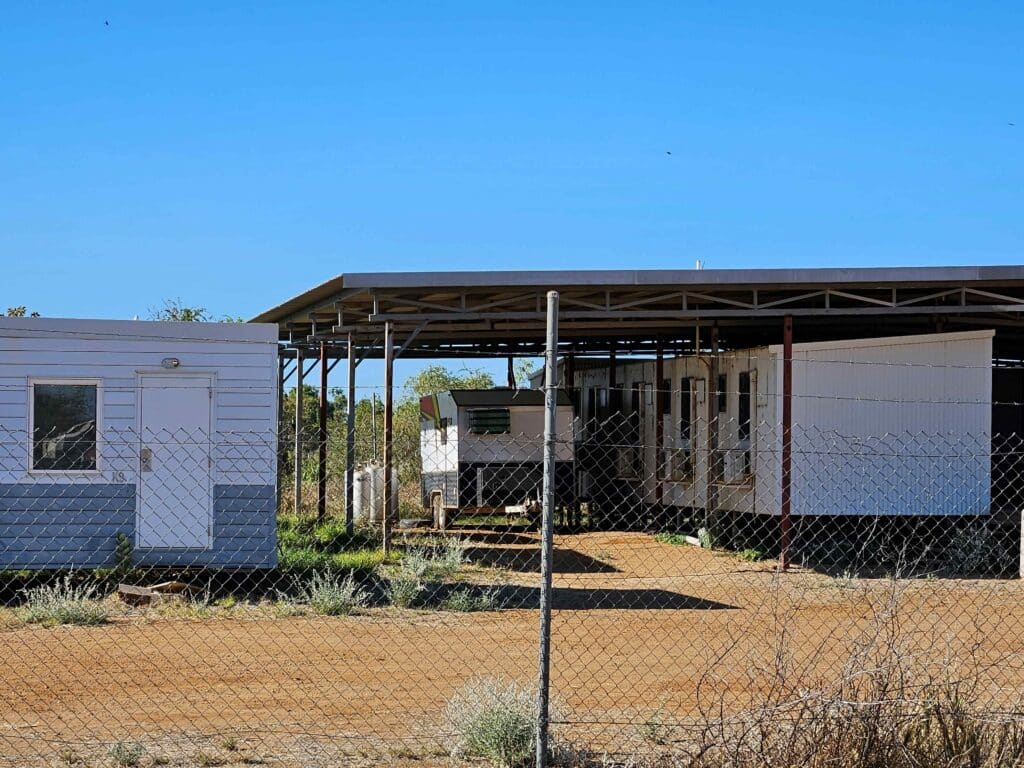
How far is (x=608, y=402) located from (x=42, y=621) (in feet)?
49.6

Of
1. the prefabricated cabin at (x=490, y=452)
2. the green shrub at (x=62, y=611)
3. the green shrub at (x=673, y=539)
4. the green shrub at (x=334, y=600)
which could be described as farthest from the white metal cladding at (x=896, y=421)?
the green shrub at (x=62, y=611)

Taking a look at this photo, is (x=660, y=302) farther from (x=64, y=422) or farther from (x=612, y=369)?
(x=64, y=422)

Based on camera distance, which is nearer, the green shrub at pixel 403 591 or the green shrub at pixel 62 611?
the green shrub at pixel 62 611

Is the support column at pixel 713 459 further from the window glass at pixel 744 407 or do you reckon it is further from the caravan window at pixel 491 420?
the caravan window at pixel 491 420

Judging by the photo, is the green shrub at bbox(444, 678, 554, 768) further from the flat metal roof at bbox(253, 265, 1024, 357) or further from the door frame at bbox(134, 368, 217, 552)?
the flat metal roof at bbox(253, 265, 1024, 357)

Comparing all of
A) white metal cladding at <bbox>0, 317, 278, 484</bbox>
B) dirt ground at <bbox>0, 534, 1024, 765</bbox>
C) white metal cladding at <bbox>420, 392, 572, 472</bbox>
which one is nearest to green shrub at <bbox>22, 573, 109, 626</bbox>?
dirt ground at <bbox>0, 534, 1024, 765</bbox>

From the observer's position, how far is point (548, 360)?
18.6 feet

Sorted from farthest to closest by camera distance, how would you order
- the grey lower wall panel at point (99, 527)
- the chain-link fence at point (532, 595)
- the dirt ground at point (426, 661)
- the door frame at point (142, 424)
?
the door frame at point (142, 424), the grey lower wall panel at point (99, 527), the dirt ground at point (426, 661), the chain-link fence at point (532, 595)

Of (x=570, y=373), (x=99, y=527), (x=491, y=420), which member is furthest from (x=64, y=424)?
(x=570, y=373)

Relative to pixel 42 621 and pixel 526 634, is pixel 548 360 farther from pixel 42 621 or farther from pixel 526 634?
pixel 42 621

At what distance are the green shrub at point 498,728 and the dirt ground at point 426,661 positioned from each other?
0.89 ft

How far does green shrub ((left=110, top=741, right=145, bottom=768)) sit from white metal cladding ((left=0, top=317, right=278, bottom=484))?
709 cm

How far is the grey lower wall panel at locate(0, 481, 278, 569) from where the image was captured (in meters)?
13.8

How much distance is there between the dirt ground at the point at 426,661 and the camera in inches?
281
